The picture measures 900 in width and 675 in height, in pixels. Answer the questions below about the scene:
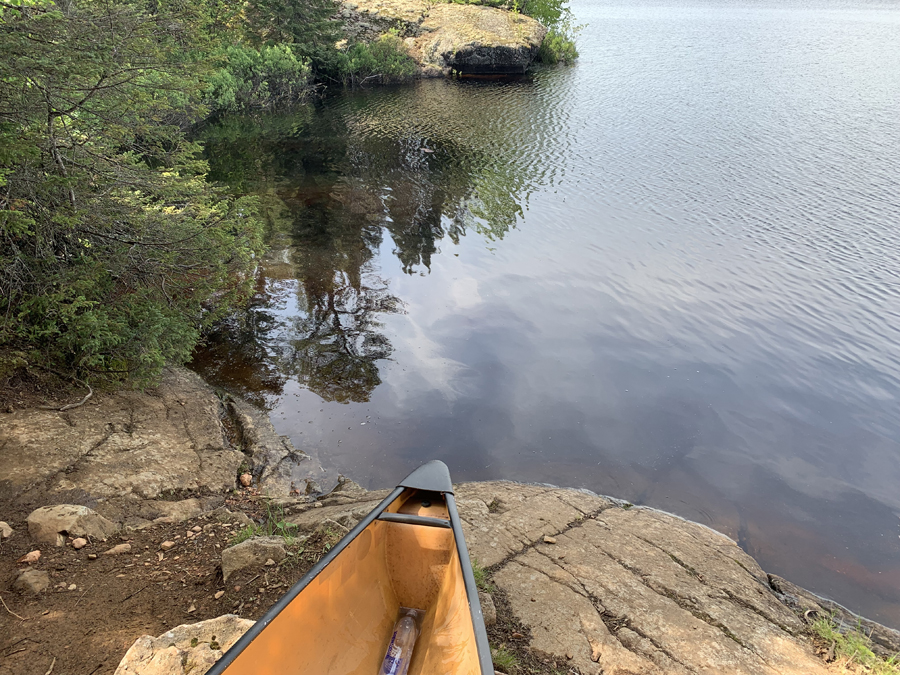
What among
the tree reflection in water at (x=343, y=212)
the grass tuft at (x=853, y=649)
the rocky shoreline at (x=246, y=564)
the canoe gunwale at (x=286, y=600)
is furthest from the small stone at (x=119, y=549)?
the grass tuft at (x=853, y=649)

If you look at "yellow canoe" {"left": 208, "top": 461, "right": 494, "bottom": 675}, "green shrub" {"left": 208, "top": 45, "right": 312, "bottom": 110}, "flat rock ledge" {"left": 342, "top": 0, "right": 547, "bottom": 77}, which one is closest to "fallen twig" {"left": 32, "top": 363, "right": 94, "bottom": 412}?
"yellow canoe" {"left": 208, "top": 461, "right": 494, "bottom": 675}

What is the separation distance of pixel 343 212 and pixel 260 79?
1483 centimetres

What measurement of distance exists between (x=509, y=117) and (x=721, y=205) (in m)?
12.1

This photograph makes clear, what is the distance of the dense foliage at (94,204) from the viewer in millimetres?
4539

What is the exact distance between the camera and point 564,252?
12.9 m

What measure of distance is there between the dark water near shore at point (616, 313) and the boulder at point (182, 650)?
138 inches

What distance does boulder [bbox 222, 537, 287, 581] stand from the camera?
3.79 m

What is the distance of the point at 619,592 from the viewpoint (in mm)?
4184

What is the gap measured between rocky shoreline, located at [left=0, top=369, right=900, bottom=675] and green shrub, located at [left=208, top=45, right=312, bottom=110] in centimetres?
2154

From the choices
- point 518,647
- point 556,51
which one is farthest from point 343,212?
Result: point 556,51

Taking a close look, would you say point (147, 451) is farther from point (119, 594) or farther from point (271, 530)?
point (119, 594)

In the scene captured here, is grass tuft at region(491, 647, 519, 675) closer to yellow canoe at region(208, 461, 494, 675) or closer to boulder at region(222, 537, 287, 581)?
yellow canoe at region(208, 461, 494, 675)

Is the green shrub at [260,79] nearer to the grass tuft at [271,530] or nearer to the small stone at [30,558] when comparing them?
the grass tuft at [271,530]

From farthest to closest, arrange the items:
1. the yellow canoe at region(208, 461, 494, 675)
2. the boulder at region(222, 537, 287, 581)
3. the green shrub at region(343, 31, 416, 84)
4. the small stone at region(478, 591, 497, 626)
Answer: the green shrub at region(343, 31, 416, 84), the boulder at region(222, 537, 287, 581), the small stone at region(478, 591, 497, 626), the yellow canoe at region(208, 461, 494, 675)
